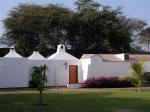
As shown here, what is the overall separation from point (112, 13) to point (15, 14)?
40.4ft

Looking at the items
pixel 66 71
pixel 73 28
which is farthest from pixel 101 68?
pixel 73 28

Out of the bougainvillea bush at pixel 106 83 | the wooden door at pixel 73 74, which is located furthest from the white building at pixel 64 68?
the bougainvillea bush at pixel 106 83

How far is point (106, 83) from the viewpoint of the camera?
3312 cm

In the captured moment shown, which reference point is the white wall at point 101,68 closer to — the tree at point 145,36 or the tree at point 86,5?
the tree at point 86,5

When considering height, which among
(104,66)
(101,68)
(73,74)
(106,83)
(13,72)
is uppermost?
(104,66)

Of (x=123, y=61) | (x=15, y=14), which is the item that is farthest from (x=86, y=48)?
(x=123, y=61)

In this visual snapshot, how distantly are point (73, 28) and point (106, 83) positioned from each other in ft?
62.9

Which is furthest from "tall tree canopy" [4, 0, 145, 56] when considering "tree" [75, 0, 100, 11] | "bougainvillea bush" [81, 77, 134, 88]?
"bougainvillea bush" [81, 77, 134, 88]

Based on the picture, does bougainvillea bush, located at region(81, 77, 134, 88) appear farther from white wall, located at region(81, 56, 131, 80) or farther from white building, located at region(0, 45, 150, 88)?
white wall, located at region(81, 56, 131, 80)

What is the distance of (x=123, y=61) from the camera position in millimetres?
36375

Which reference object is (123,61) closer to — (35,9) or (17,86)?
(17,86)

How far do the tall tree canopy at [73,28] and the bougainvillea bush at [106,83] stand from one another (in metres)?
16.2

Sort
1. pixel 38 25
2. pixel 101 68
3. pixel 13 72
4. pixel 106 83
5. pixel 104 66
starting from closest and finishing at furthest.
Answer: pixel 13 72 < pixel 106 83 < pixel 101 68 < pixel 104 66 < pixel 38 25

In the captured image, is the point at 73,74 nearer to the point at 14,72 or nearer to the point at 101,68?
the point at 101,68
